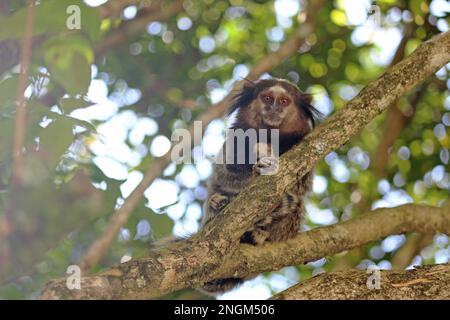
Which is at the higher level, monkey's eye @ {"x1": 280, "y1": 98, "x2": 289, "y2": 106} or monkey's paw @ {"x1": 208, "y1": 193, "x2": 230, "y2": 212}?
monkey's eye @ {"x1": 280, "y1": 98, "x2": 289, "y2": 106}

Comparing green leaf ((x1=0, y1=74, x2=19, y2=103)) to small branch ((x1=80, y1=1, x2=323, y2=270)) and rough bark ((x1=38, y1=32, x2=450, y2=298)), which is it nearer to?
rough bark ((x1=38, y1=32, x2=450, y2=298))

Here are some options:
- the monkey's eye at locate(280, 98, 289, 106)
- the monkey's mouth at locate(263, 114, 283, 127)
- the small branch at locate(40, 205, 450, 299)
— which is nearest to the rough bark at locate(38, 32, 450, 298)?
the small branch at locate(40, 205, 450, 299)

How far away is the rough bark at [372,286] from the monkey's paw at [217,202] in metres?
2.21

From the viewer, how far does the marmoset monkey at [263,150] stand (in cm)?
532

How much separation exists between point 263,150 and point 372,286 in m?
2.25

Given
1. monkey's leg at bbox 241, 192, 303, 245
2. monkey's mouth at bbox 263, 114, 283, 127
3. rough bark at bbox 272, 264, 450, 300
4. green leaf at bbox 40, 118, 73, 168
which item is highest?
green leaf at bbox 40, 118, 73, 168

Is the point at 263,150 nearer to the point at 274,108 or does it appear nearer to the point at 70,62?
the point at 274,108

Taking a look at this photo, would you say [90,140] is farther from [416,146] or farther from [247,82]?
[416,146]

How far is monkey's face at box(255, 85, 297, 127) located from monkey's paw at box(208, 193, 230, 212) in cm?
94

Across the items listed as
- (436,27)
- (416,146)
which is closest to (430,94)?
(416,146)

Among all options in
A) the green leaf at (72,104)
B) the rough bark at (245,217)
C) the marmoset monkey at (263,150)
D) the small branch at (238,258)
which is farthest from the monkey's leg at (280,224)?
the green leaf at (72,104)

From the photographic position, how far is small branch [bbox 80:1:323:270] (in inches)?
192

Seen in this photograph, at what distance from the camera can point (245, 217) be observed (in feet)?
12.6
